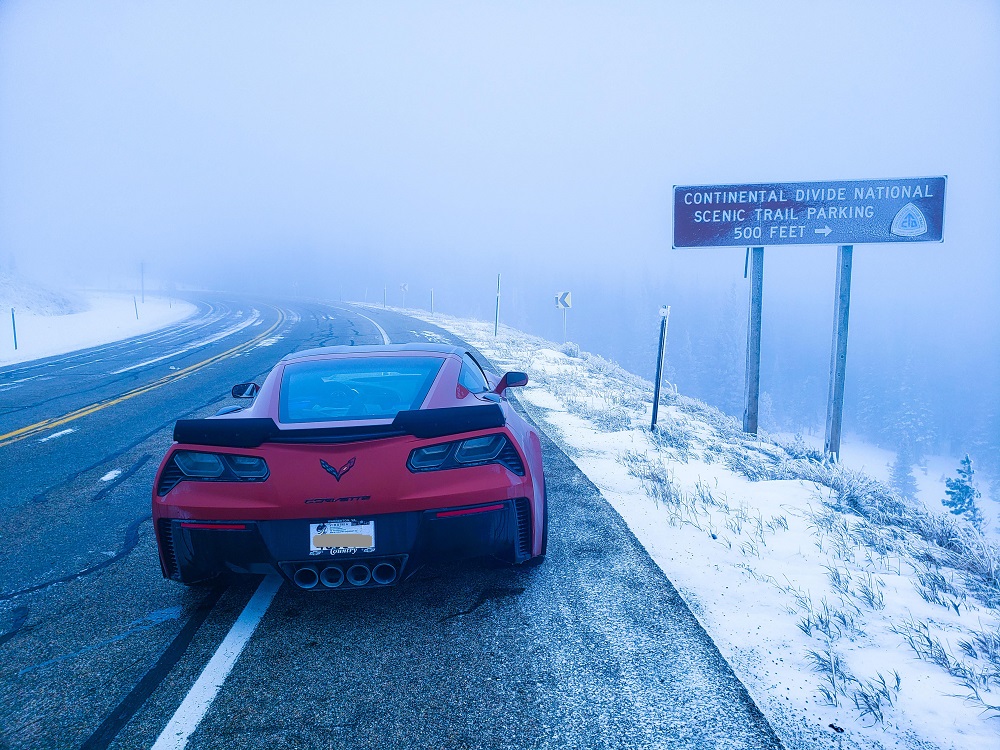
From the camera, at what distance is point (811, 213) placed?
8070 mm

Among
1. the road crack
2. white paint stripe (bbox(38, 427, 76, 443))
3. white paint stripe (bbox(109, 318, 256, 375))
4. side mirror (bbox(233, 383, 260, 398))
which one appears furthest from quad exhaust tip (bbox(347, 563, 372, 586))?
white paint stripe (bbox(109, 318, 256, 375))

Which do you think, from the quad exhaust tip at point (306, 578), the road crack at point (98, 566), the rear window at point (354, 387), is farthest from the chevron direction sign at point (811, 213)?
the road crack at point (98, 566)

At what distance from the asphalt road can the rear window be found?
106cm

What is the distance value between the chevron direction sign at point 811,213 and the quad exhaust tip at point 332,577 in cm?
701

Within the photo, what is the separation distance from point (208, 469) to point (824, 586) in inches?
138

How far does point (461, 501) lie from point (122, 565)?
2.63m

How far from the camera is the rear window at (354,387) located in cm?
341

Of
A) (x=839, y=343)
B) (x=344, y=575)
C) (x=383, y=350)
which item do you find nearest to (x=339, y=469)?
(x=344, y=575)

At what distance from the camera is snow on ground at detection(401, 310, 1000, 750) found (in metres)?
2.32

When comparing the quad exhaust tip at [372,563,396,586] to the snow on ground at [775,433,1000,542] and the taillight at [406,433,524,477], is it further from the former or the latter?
the snow on ground at [775,433,1000,542]

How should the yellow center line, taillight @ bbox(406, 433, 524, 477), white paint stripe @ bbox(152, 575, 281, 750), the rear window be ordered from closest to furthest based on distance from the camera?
white paint stripe @ bbox(152, 575, 281, 750) < taillight @ bbox(406, 433, 524, 477) < the rear window < the yellow center line

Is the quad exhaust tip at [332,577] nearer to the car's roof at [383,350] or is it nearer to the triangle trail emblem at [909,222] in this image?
the car's roof at [383,350]

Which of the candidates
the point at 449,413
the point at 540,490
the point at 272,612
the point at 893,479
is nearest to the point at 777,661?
the point at 540,490

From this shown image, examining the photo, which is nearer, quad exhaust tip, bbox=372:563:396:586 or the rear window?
quad exhaust tip, bbox=372:563:396:586
